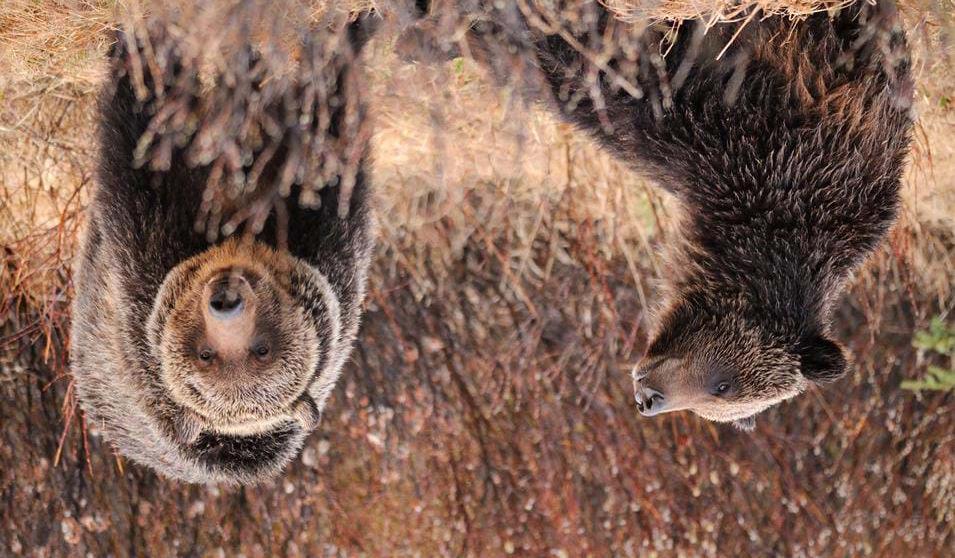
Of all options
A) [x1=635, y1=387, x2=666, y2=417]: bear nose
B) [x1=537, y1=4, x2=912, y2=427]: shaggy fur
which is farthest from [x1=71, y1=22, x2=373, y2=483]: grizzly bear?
[x1=635, y1=387, x2=666, y2=417]: bear nose

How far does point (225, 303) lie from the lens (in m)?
4.07

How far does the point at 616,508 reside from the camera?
6.59 meters

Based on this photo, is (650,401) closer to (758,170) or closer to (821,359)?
(821,359)

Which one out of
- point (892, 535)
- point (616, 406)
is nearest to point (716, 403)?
point (616, 406)

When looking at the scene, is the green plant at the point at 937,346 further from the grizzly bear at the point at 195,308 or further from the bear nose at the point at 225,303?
the bear nose at the point at 225,303

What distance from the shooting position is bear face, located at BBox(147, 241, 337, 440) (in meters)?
4.44

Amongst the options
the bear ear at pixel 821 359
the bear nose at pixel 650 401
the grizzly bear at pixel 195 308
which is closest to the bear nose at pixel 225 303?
the grizzly bear at pixel 195 308

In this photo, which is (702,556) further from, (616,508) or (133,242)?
(133,242)

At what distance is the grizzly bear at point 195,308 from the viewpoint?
4.42 metres

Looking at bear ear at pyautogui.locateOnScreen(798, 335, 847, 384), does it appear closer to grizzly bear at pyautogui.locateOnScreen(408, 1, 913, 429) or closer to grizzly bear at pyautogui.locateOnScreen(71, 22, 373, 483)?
grizzly bear at pyautogui.locateOnScreen(408, 1, 913, 429)

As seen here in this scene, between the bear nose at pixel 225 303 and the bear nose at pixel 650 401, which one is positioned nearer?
the bear nose at pixel 225 303

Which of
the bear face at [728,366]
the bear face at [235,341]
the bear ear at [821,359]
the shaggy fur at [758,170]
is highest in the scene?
the shaggy fur at [758,170]

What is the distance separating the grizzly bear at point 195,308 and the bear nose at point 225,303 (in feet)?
0.04

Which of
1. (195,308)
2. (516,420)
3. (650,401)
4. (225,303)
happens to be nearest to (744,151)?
(650,401)
